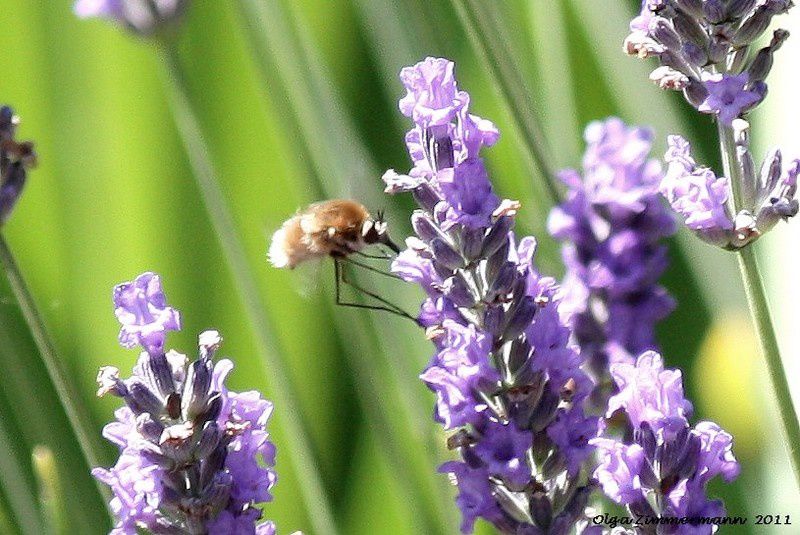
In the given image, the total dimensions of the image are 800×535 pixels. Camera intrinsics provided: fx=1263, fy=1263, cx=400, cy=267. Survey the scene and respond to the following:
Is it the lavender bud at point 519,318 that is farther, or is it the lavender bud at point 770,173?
the lavender bud at point 770,173

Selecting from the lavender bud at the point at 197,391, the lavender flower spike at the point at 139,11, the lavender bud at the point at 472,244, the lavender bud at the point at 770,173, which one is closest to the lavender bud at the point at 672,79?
the lavender bud at the point at 770,173

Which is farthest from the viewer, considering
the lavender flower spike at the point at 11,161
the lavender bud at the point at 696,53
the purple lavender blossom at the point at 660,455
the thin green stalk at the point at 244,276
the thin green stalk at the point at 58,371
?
the thin green stalk at the point at 244,276

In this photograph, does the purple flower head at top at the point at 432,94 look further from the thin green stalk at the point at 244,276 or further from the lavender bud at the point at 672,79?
the thin green stalk at the point at 244,276

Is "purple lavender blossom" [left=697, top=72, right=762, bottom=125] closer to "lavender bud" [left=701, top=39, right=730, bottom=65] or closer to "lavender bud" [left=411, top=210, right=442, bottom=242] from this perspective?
"lavender bud" [left=701, top=39, right=730, bottom=65]

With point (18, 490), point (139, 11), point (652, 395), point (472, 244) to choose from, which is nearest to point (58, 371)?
point (18, 490)

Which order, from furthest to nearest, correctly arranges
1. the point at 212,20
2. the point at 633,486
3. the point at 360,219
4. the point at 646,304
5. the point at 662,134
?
1. the point at 212,20
2. the point at 662,134
3. the point at 360,219
4. the point at 646,304
5. the point at 633,486

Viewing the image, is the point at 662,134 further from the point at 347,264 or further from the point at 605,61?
the point at 347,264

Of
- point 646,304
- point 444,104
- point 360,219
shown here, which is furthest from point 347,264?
point 444,104
